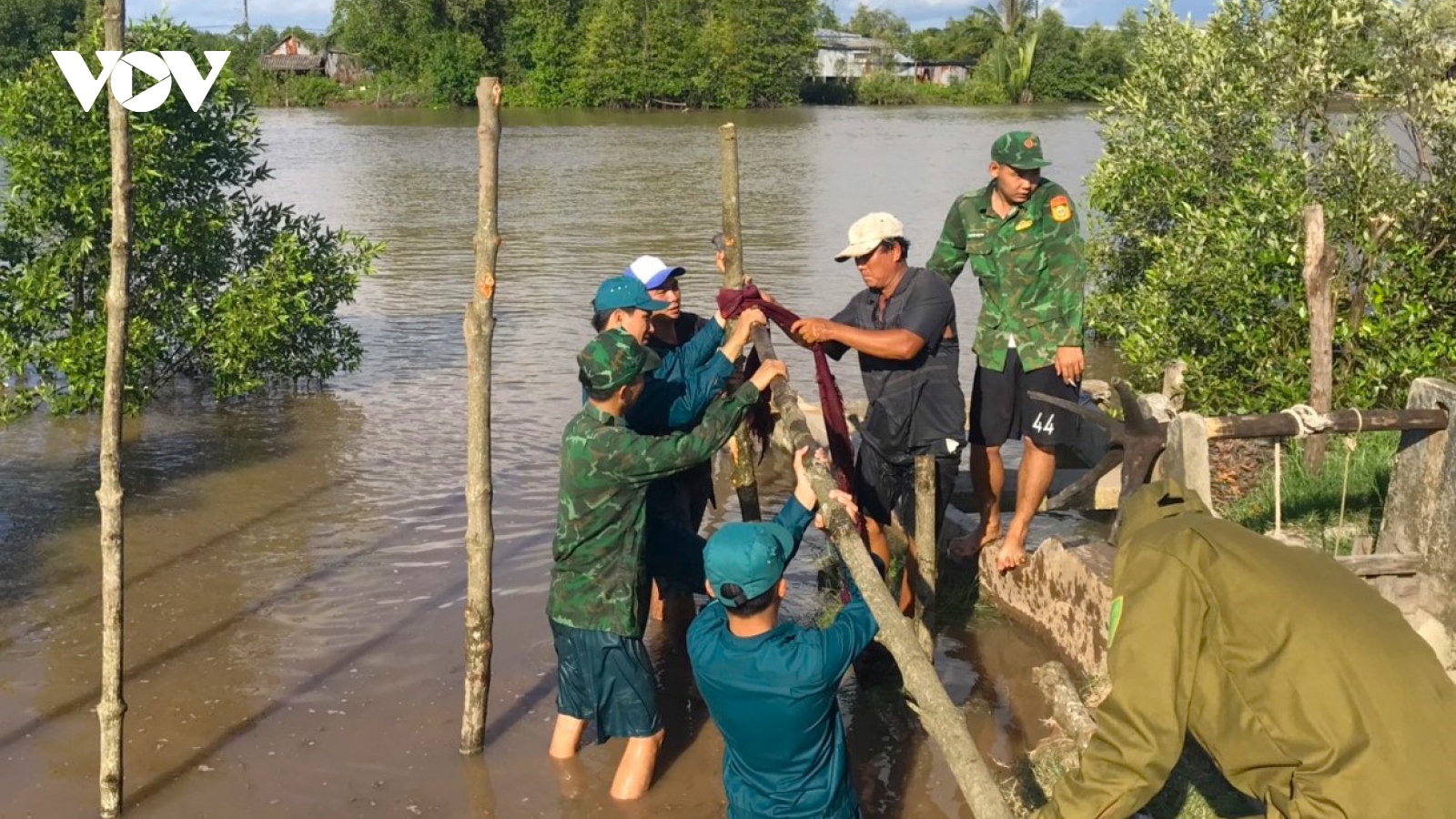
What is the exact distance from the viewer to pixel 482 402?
583 centimetres

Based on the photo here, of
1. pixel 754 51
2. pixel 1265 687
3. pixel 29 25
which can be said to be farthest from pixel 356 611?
pixel 754 51

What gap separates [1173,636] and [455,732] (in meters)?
4.09

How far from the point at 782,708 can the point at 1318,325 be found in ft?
18.7

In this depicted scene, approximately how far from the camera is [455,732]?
21.2ft

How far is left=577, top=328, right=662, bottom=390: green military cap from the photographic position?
5188mm

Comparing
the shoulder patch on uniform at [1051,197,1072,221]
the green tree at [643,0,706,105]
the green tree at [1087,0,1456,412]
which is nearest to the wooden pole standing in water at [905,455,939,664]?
the shoulder patch on uniform at [1051,197,1072,221]

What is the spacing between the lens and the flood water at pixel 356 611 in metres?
6.03

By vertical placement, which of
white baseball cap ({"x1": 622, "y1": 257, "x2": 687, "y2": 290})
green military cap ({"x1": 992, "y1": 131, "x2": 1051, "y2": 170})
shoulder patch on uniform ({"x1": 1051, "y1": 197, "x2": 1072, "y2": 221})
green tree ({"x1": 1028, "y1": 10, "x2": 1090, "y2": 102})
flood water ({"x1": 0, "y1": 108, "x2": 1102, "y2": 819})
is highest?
green tree ({"x1": 1028, "y1": 10, "x2": 1090, "y2": 102})

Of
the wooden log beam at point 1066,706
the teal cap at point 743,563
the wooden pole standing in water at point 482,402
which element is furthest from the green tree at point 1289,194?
the teal cap at point 743,563

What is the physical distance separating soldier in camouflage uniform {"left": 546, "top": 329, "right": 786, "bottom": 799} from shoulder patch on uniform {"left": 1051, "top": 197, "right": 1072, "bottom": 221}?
176 centimetres

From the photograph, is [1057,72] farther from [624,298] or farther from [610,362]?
[610,362]

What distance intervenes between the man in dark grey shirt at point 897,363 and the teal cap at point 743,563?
6.62ft

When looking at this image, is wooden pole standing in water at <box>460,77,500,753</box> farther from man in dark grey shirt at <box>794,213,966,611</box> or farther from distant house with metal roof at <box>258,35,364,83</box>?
distant house with metal roof at <box>258,35,364,83</box>

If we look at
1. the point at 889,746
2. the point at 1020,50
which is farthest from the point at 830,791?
the point at 1020,50
